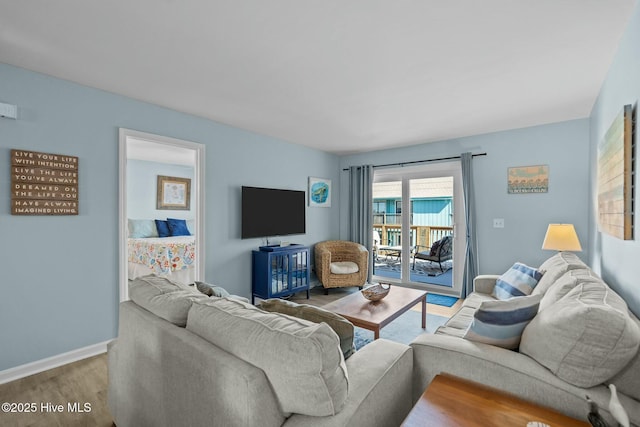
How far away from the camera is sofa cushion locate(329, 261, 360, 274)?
485cm

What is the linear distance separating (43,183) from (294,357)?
2749mm

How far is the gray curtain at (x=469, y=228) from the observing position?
4383mm

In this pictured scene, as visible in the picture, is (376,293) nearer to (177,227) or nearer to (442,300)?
(442,300)

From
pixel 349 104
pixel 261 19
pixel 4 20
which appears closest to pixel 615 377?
pixel 261 19

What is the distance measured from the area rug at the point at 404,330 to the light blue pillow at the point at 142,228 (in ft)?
15.3

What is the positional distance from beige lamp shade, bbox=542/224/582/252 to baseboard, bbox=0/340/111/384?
4.48 meters

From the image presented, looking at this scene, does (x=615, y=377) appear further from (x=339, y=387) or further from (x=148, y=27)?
(x=148, y=27)

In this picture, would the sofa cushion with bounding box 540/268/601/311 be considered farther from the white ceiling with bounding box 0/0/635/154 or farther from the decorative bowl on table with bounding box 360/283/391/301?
the white ceiling with bounding box 0/0/635/154

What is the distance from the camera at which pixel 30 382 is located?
7.72 ft

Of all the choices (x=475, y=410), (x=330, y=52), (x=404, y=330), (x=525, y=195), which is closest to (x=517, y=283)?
(x=404, y=330)

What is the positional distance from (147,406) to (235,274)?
8.70 ft

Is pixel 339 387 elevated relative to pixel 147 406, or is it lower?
elevated

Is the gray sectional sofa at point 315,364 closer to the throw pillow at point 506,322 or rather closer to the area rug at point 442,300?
the throw pillow at point 506,322

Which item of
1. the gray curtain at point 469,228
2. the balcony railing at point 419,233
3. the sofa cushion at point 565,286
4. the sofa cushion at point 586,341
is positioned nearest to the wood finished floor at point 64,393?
the sofa cushion at point 586,341
